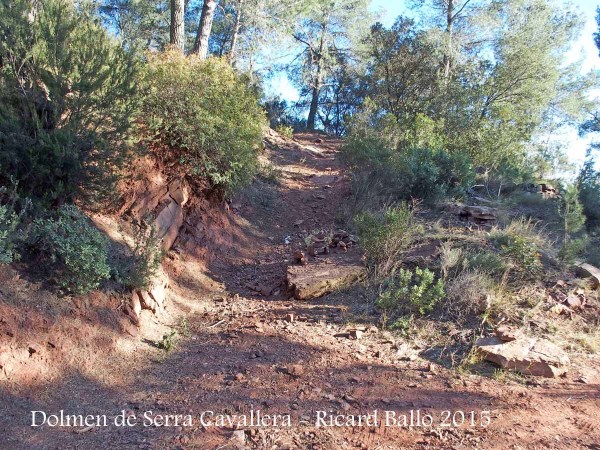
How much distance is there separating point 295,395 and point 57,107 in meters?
3.94

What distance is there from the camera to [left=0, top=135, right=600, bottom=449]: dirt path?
3393mm

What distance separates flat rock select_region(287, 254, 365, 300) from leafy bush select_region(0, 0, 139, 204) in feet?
8.33

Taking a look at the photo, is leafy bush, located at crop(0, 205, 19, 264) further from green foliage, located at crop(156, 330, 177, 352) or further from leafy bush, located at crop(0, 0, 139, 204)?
green foliage, located at crop(156, 330, 177, 352)

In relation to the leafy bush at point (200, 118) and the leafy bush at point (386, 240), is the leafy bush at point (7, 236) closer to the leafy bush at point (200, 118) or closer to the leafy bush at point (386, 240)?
the leafy bush at point (200, 118)

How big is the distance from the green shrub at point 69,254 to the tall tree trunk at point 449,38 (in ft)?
43.2

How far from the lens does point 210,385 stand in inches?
161

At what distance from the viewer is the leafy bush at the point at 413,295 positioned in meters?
5.27

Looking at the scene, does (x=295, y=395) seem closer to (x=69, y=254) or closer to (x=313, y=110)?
(x=69, y=254)

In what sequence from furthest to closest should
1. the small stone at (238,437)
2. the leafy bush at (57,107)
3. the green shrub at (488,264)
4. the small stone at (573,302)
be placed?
1. the green shrub at (488,264)
2. the small stone at (573,302)
3. the leafy bush at (57,107)
4. the small stone at (238,437)

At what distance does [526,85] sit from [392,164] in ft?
23.3

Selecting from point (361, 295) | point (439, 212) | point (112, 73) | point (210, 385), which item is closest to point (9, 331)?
point (210, 385)

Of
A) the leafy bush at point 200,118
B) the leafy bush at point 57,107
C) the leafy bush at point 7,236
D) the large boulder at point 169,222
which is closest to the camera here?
the leafy bush at point 7,236

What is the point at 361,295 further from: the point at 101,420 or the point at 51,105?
the point at 51,105

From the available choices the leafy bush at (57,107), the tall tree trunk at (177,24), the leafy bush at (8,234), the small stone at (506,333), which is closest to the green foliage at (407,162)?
the tall tree trunk at (177,24)
